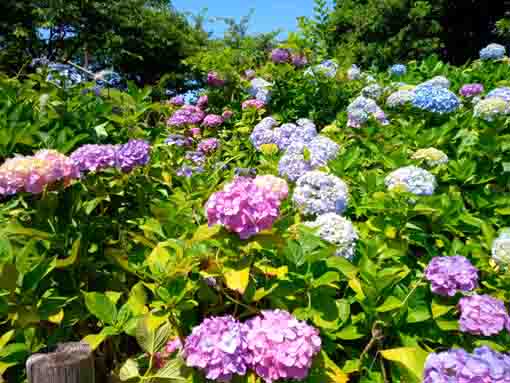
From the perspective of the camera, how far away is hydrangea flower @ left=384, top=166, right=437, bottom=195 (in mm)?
1858

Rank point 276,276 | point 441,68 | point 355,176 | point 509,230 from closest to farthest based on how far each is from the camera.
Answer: point 276,276 → point 509,230 → point 355,176 → point 441,68

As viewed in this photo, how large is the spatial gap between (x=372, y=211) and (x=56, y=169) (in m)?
1.25

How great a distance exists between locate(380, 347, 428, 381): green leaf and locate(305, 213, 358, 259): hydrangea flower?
0.37 metres

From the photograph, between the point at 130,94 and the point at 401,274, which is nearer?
the point at 401,274

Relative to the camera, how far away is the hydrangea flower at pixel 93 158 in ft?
5.28

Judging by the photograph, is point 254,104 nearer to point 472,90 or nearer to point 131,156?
point 472,90

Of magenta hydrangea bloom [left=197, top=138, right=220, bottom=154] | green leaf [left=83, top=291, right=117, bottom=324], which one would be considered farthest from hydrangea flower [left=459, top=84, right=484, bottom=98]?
green leaf [left=83, top=291, right=117, bottom=324]

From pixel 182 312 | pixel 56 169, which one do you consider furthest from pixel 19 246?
pixel 182 312

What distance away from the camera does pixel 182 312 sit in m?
1.34

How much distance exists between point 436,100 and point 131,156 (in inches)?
76.6

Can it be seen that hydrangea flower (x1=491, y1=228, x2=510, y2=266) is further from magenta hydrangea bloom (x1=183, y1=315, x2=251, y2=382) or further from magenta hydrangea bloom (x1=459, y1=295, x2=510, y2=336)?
magenta hydrangea bloom (x1=183, y1=315, x2=251, y2=382)

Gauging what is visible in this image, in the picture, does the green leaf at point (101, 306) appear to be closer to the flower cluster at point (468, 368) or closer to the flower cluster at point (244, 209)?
the flower cluster at point (244, 209)

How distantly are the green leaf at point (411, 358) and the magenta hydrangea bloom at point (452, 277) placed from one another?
25 cm

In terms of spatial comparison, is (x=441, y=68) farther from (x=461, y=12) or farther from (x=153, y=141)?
(x=461, y=12)
